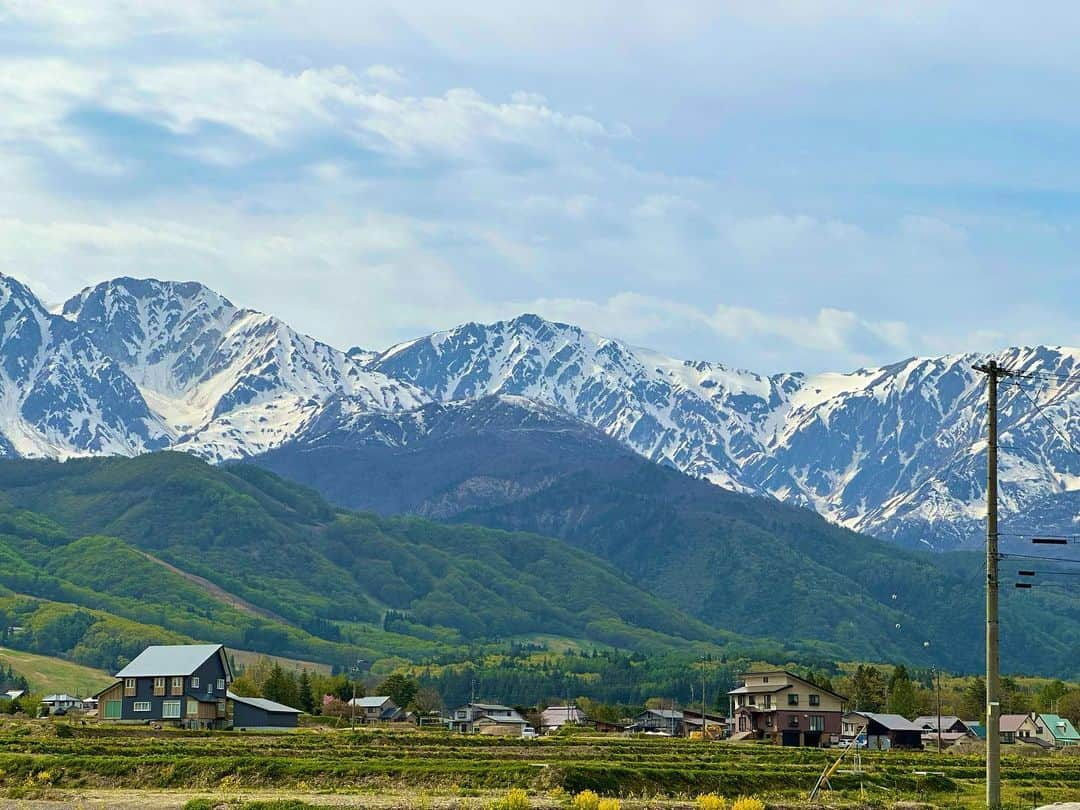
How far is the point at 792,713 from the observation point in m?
166

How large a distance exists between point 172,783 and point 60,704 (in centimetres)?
9786

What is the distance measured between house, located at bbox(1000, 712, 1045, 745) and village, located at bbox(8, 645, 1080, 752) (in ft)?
0.38

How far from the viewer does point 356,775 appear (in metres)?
85.8

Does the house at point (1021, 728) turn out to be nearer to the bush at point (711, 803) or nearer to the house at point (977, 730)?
the house at point (977, 730)

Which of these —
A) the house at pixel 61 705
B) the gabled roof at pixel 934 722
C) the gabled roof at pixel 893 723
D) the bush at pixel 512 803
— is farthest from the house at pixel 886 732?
the bush at pixel 512 803

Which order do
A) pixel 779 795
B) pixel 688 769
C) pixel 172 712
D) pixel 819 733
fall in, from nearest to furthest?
1. pixel 779 795
2. pixel 688 769
3. pixel 172 712
4. pixel 819 733

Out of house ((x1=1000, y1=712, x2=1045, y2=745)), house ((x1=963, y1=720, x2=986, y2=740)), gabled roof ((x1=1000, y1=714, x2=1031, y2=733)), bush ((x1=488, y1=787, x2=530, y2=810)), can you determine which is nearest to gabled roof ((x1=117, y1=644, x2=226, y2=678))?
bush ((x1=488, y1=787, x2=530, y2=810))

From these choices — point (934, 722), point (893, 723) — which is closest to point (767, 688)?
point (893, 723)

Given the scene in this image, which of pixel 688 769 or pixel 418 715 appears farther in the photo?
pixel 418 715

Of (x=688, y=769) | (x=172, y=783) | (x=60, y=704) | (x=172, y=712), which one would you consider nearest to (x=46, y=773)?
(x=172, y=783)

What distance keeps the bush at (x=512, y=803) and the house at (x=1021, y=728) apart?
417 feet

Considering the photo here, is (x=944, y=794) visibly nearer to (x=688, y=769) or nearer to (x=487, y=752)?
(x=688, y=769)

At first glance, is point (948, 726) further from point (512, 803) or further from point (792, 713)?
point (512, 803)

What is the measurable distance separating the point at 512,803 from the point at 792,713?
335 ft
